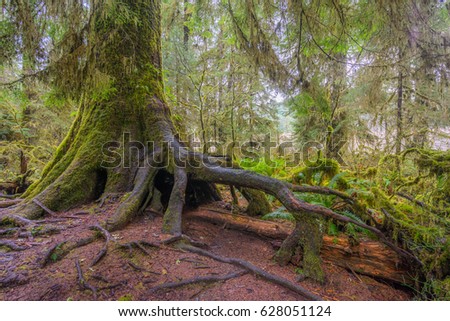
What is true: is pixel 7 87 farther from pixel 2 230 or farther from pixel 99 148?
pixel 2 230

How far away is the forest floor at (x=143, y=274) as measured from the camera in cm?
220

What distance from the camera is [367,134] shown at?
9859 millimetres

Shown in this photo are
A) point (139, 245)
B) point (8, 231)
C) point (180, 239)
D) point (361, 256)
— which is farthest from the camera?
point (361, 256)

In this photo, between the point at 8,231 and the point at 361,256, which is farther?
the point at 361,256

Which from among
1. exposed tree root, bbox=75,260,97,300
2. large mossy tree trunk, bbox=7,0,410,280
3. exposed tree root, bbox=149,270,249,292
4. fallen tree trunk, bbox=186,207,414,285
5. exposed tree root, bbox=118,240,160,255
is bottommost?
fallen tree trunk, bbox=186,207,414,285

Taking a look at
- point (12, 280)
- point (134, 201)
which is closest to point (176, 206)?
point (134, 201)

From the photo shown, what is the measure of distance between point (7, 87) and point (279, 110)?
37.2ft

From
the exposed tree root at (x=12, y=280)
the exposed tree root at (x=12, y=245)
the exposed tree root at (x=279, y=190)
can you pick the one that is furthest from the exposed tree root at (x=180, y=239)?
the exposed tree root at (x=12, y=245)

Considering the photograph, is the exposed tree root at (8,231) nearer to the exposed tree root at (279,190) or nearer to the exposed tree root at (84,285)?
the exposed tree root at (84,285)

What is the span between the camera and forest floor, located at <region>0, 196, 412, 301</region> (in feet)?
7.21

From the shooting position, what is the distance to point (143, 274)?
8.09 feet

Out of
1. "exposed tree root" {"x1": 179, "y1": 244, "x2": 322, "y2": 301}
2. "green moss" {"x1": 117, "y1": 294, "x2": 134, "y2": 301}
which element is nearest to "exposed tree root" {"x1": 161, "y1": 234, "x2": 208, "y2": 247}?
"exposed tree root" {"x1": 179, "y1": 244, "x2": 322, "y2": 301}

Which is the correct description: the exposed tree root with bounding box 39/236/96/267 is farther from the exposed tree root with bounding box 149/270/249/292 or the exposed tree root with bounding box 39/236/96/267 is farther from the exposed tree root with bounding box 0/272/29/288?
the exposed tree root with bounding box 149/270/249/292

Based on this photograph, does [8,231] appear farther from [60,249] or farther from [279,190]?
[279,190]
